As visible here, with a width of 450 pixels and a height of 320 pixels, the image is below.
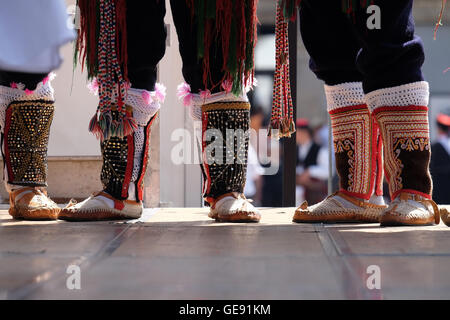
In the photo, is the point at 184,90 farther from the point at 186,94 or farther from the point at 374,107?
the point at 374,107

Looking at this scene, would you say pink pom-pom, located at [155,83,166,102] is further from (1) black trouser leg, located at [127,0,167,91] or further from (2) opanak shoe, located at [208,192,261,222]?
(2) opanak shoe, located at [208,192,261,222]

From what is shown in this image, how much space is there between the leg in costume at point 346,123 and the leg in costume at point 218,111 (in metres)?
0.18

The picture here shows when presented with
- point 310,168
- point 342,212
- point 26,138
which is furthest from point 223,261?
point 310,168

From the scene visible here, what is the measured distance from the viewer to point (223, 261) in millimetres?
925

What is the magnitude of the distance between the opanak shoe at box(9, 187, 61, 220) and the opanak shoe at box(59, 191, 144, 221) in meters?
0.04

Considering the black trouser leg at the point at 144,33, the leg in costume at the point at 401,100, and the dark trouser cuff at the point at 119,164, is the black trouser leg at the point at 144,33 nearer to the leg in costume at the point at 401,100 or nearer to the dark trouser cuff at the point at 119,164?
the dark trouser cuff at the point at 119,164

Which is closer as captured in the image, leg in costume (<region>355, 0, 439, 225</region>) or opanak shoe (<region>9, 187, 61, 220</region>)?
leg in costume (<region>355, 0, 439, 225</region>)

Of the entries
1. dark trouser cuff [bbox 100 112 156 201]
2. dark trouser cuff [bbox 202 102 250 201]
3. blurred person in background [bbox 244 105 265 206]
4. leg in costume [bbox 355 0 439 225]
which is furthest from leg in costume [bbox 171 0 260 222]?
blurred person in background [bbox 244 105 265 206]

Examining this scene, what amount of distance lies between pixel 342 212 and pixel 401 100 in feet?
1.18

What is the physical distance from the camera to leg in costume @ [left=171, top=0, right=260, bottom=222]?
1.66 meters

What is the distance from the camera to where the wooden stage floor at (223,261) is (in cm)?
71

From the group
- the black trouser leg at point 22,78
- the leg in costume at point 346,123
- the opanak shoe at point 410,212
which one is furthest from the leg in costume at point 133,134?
the opanak shoe at point 410,212

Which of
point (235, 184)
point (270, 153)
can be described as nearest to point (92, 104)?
point (270, 153)

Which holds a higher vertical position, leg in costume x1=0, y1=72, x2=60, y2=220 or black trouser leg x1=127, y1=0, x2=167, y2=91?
black trouser leg x1=127, y1=0, x2=167, y2=91
